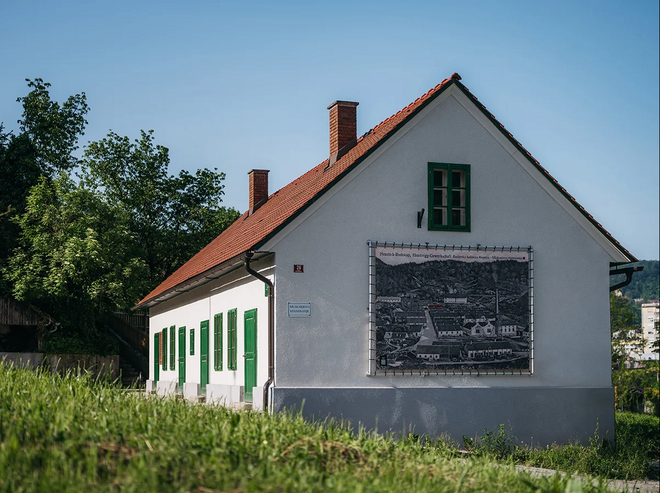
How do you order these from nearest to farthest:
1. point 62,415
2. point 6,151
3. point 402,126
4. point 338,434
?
point 62,415 < point 338,434 < point 402,126 < point 6,151

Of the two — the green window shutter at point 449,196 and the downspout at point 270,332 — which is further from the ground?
the green window shutter at point 449,196

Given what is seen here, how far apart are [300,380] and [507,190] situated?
5.81m

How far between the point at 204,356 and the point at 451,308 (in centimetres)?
800

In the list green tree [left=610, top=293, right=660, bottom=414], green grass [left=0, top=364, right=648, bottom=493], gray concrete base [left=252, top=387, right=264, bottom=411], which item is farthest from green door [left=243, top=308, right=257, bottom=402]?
green tree [left=610, top=293, right=660, bottom=414]

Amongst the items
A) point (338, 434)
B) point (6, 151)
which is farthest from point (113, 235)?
point (338, 434)

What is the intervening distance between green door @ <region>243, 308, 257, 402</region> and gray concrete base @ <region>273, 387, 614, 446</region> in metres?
1.75

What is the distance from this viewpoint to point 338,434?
9828mm

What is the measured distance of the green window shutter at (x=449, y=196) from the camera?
58.1ft

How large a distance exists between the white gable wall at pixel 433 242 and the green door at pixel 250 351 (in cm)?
160

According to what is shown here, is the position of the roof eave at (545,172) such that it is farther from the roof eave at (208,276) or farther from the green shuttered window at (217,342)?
the green shuttered window at (217,342)

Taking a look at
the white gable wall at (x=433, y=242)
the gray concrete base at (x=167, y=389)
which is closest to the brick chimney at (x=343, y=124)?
the white gable wall at (x=433, y=242)

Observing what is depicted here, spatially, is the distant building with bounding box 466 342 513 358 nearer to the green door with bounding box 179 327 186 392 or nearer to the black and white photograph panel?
the black and white photograph panel

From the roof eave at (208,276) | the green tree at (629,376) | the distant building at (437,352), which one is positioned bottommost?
the green tree at (629,376)

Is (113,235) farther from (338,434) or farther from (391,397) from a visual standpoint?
(338,434)
